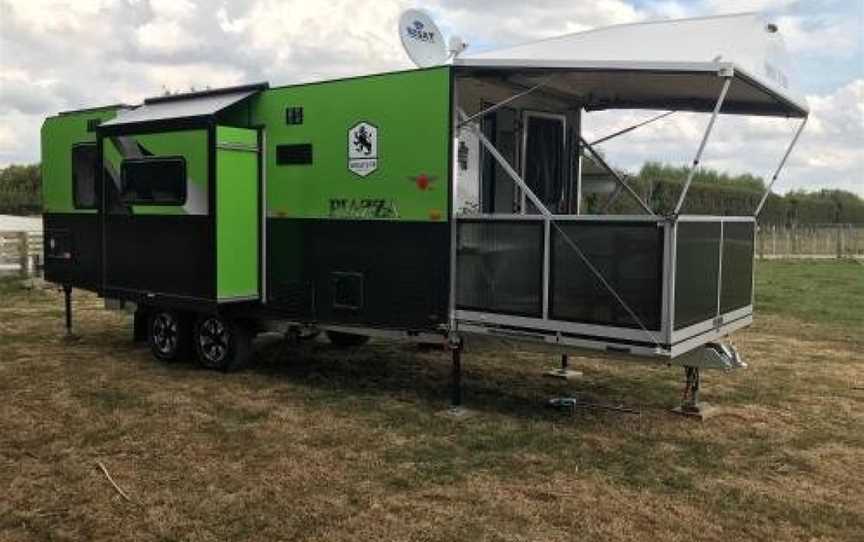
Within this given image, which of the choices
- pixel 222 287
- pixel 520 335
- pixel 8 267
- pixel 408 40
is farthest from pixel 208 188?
pixel 8 267

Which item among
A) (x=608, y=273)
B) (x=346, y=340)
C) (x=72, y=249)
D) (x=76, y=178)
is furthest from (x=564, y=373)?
(x=76, y=178)

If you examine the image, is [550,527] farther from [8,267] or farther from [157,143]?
[8,267]

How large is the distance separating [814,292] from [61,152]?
47.8 feet

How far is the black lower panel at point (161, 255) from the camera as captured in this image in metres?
8.27

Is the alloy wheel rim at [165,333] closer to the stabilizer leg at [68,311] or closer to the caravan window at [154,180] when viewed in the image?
the caravan window at [154,180]

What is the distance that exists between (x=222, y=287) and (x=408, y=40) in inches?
114

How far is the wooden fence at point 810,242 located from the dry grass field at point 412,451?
2489 cm

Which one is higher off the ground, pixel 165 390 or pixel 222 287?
pixel 222 287

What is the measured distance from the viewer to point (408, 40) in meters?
7.71

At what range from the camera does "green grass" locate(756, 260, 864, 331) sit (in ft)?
45.7

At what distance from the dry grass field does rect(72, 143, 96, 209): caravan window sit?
1.85 metres

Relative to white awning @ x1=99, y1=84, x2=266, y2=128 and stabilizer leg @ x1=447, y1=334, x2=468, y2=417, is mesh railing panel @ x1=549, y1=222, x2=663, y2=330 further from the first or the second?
white awning @ x1=99, y1=84, x2=266, y2=128

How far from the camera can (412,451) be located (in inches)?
239

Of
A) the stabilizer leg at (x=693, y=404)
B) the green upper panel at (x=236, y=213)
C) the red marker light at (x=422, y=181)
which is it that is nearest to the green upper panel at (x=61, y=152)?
the green upper panel at (x=236, y=213)
